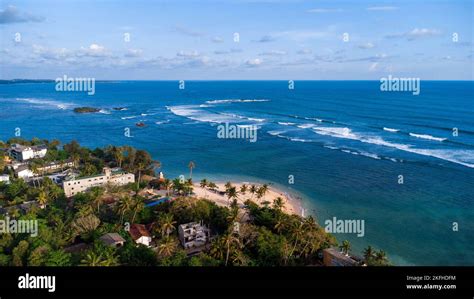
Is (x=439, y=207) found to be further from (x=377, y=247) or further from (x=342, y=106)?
(x=342, y=106)

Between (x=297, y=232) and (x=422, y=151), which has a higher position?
(x=422, y=151)

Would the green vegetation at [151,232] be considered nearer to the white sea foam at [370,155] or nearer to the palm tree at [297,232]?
the palm tree at [297,232]

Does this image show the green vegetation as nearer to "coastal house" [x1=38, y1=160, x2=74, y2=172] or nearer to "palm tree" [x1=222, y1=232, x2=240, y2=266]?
"palm tree" [x1=222, y1=232, x2=240, y2=266]

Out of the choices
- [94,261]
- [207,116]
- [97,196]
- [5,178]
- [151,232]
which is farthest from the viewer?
[207,116]

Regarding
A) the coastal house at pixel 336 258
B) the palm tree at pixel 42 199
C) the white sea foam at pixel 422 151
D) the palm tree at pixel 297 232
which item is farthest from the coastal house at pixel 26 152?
the white sea foam at pixel 422 151

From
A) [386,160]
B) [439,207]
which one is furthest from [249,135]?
[439,207]

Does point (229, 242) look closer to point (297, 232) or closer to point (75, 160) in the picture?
point (297, 232)

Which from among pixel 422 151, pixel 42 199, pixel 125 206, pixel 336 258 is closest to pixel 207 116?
Answer: pixel 422 151
